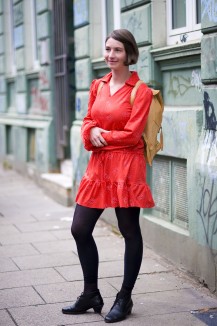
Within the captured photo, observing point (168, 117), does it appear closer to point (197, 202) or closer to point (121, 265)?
point (197, 202)

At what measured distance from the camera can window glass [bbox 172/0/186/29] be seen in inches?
249

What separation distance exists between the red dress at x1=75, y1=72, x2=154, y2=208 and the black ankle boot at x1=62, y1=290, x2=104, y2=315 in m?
0.68

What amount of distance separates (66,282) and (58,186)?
4.07 meters

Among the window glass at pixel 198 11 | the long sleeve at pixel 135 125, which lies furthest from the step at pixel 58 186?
the long sleeve at pixel 135 125

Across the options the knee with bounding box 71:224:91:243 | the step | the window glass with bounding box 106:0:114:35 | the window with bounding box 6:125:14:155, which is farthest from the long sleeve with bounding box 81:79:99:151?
the window with bounding box 6:125:14:155

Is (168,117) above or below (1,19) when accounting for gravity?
below

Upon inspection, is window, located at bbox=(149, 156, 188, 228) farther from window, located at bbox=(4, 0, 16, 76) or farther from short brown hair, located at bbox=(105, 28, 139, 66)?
window, located at bbox=(4, 0, 16, 76)

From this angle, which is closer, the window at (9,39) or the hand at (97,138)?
the hand at (97,138)

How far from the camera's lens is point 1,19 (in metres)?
14.5

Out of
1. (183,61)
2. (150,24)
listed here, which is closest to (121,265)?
(183,61)

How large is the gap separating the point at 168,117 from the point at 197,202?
1001 mm

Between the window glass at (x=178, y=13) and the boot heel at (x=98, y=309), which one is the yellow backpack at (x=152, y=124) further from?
the window glass at (x=178, y=13)

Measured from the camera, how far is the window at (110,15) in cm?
793

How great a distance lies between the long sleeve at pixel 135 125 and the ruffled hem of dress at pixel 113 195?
292mm
